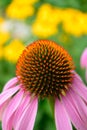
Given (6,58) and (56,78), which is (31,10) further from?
(56,78)

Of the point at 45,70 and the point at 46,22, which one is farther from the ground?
the point at 46,22

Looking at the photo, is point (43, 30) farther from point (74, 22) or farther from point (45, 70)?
point (45, 70)

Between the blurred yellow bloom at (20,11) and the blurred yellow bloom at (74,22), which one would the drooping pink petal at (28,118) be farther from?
the blurred yellow bloom at (20,11)

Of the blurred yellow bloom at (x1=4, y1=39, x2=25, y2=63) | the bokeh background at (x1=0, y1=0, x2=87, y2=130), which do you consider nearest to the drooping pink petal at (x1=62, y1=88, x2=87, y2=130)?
the bokeh background at (x1=0, y1=0, x2=87, y2=130)

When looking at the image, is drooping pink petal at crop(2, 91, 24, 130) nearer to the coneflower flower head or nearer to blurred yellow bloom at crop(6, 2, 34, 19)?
the coneflower flower head

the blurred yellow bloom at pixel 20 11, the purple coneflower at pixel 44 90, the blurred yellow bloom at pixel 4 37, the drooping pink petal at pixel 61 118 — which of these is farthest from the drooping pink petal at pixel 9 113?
the blurred yellow bloom at pixel 20 11

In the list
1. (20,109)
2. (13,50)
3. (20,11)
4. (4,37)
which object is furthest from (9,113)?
(20,11)
